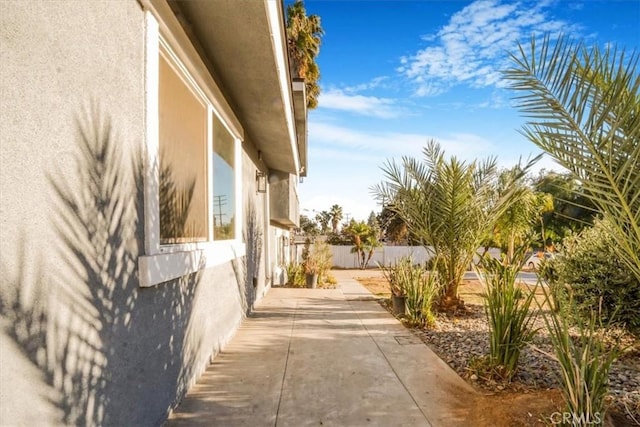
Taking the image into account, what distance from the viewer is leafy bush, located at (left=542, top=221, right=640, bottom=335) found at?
4.47 m

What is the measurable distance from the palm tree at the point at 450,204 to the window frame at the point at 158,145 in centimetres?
445

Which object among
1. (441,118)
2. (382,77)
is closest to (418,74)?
(441,118)

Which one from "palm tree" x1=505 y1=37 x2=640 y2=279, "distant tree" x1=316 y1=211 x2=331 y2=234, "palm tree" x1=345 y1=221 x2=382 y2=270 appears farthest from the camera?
"distant tree" x1=316 y1=211 x2=331 y2=234

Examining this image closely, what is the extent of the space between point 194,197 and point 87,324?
6.79 feet

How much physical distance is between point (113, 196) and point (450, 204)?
6.20 m

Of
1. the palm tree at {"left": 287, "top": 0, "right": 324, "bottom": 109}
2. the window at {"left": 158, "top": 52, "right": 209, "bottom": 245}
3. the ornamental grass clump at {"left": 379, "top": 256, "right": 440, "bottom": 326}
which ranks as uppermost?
the palm tree at {"left": 287, "top": 0, "right": 324, "bottom": 109}

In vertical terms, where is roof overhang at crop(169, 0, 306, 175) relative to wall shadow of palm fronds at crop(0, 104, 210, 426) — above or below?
above

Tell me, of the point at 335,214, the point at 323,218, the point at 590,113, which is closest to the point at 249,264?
the point at 590,113

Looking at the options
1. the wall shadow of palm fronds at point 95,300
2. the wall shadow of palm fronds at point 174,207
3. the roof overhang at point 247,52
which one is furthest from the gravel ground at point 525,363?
the roof overhang at point 247,52

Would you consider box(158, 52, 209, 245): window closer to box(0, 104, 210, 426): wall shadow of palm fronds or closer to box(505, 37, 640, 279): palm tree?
box(0, 104, 210, 426): wall shadow of palm fronds

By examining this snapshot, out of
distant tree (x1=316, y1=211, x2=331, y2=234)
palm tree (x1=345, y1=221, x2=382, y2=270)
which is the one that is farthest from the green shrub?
distant tree (x1=316, y1=211, x2=331, y2=234)

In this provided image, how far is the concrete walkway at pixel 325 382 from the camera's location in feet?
9.73

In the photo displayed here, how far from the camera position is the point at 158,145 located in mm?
2764

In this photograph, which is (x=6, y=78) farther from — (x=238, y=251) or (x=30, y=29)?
(x=238, y=251)
